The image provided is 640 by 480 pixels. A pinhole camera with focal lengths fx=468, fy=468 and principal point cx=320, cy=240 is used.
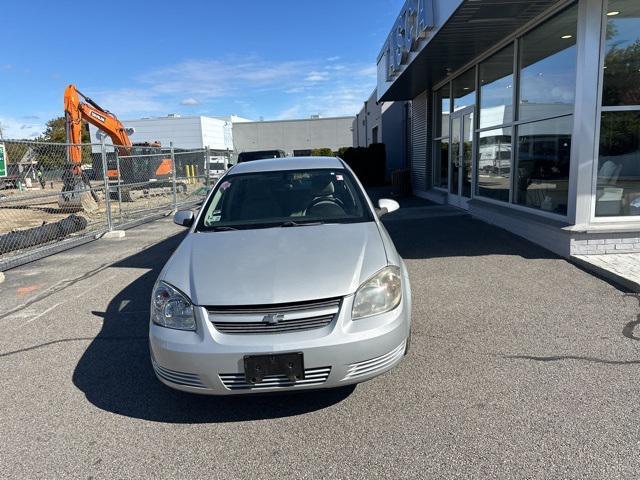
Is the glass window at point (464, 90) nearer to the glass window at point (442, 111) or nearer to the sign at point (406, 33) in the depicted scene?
the glass window at point (442, 111)

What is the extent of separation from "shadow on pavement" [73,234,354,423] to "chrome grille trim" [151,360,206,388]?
1.11ft

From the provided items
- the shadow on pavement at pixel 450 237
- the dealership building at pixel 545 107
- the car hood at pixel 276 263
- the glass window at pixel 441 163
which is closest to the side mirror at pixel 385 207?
the car hood at pixel 276 263

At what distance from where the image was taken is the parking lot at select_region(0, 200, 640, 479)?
8.55 feet

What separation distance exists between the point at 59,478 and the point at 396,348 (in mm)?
2067

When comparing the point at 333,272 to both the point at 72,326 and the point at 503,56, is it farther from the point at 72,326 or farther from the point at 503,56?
the point at 503,56

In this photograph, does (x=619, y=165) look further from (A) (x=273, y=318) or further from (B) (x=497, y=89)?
(A) (x=273, y=318)

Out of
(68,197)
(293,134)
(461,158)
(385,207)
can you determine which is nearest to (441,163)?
(461,158)

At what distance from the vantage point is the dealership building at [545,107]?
634 cm

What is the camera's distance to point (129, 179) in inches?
819

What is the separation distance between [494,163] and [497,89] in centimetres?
153

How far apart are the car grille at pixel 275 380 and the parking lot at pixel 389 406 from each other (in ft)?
1.14

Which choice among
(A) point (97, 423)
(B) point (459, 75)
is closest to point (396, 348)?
(A) point (97, 423)

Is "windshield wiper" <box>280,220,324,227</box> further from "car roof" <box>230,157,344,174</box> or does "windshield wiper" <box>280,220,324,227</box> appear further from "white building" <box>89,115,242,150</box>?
"white building" <box>89,115,242,150</box>

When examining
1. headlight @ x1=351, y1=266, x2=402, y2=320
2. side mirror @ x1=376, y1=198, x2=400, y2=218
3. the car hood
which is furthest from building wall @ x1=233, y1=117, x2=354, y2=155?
headlight @ x1=351, y1=266, x2=402, y2=320
